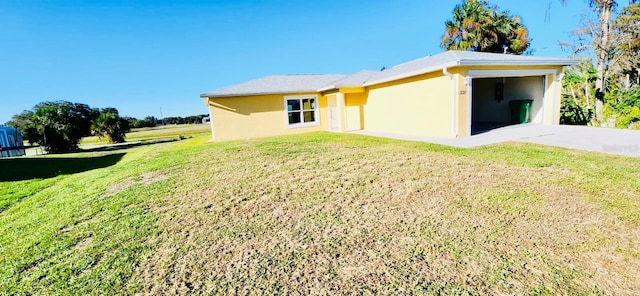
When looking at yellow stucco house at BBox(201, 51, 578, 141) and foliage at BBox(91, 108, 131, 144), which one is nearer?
yellow stucco house at BBox(201, 51, 578, 141)

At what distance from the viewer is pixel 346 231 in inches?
145

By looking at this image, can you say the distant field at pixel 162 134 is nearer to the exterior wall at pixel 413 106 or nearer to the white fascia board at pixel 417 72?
the exterior wall at pixel 413 106

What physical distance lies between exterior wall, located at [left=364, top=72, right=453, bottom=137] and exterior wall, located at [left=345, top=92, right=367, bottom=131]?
55 centimetres

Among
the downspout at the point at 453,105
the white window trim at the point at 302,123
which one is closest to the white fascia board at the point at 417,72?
the downspout at the point at 453,105

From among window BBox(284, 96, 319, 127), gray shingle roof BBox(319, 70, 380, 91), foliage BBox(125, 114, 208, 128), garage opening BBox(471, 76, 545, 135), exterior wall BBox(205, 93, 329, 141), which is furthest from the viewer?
foliage BBox(125, 114, 208, 128)

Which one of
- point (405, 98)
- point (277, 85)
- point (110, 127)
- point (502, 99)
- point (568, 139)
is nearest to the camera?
point (568, 139)

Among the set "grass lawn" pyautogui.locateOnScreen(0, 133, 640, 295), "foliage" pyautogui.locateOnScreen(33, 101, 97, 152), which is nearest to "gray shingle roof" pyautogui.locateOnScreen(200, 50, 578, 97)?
"grass lawn" pyautogui.locateOnScreen(0, 133, 640, 295)

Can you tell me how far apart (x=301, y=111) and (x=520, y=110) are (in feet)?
36.5

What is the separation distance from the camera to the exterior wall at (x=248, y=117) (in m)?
15.4

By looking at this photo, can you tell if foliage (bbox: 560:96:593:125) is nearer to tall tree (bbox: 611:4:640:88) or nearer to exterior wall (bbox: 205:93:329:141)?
tall tree (bbox: 611:4:640:88)

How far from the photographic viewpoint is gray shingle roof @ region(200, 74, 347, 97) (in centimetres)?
1545

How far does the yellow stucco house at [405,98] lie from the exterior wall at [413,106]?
0.04m

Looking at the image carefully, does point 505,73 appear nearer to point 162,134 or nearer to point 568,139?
point 568,139

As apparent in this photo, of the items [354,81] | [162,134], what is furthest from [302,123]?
[162,134]
